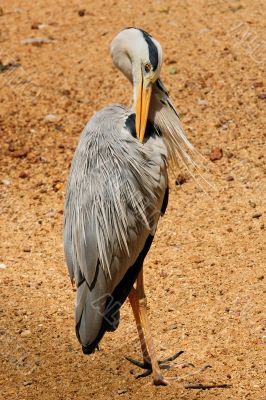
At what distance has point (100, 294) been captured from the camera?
457 cm

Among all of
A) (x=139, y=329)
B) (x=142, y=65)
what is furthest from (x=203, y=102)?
(x=139, y=329)

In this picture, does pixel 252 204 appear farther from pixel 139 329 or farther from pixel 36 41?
pixel 36 41

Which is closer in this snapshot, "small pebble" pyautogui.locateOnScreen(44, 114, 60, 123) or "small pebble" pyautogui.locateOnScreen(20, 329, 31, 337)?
"small pebble" pyautogui.locateOnScreen(20, 329, 31, 337)

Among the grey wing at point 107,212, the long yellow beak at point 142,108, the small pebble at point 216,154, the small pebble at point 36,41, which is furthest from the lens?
the small pebble at point 36,41

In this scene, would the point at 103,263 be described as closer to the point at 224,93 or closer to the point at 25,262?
the point at 25,262

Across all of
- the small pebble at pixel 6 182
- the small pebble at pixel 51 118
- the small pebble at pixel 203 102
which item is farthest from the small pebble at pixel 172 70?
the small pebble at pixel 6 182

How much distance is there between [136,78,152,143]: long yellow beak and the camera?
4.74 metres

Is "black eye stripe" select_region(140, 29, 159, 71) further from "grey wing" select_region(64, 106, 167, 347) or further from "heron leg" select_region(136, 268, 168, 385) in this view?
"heron leg" select_region(136, 268, 168, 385)

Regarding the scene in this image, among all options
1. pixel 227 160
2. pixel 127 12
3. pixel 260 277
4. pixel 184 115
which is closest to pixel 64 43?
pixel 127 12

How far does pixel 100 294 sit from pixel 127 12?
5375mm

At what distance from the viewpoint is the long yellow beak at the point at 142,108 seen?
4738mm

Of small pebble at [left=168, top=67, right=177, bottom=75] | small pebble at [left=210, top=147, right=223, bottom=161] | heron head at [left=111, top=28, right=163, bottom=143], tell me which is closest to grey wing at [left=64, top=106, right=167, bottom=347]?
heron head at [left=111, top=28, right=163, bottom=143]

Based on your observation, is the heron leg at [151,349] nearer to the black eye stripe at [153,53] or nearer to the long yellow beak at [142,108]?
the long yellow beak at [142,108]

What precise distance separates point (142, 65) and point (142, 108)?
26 cm
